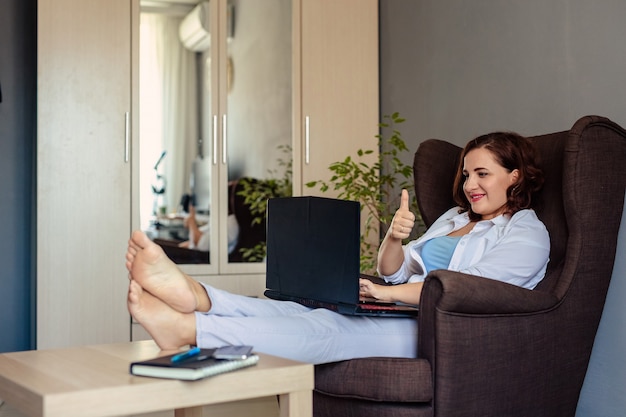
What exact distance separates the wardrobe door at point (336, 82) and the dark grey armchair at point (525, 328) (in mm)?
1689

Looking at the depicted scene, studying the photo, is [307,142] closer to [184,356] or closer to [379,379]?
[379,379]

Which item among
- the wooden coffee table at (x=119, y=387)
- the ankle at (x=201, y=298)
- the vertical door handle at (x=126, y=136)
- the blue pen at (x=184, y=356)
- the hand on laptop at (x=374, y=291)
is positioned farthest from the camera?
the vertical door handle at (x=126, y=136)

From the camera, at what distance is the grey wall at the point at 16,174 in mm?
3756

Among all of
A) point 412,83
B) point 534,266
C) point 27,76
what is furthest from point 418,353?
point 27,76

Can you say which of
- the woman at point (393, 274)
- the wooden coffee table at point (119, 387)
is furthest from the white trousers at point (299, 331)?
the wooden coffee table at point (119, 387)

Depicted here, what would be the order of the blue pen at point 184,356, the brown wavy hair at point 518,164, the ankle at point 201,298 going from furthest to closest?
the brown wavy hair at point 518,164 → the ankle at point 201,298 → the blue pen at point 184,356

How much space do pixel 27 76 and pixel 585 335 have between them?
293cm

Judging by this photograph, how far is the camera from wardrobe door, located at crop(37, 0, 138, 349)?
11.6 ft

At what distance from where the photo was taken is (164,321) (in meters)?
1.76

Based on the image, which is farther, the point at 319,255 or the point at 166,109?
the point at 166,109

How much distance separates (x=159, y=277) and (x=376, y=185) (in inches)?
67.2

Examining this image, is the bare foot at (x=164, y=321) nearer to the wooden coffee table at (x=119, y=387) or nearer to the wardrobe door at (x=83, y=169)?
the wooden coffee table at (x=119, y=387)

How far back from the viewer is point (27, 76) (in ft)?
12.6

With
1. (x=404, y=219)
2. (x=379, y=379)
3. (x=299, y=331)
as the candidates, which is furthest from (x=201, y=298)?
(x=404, y=219)
